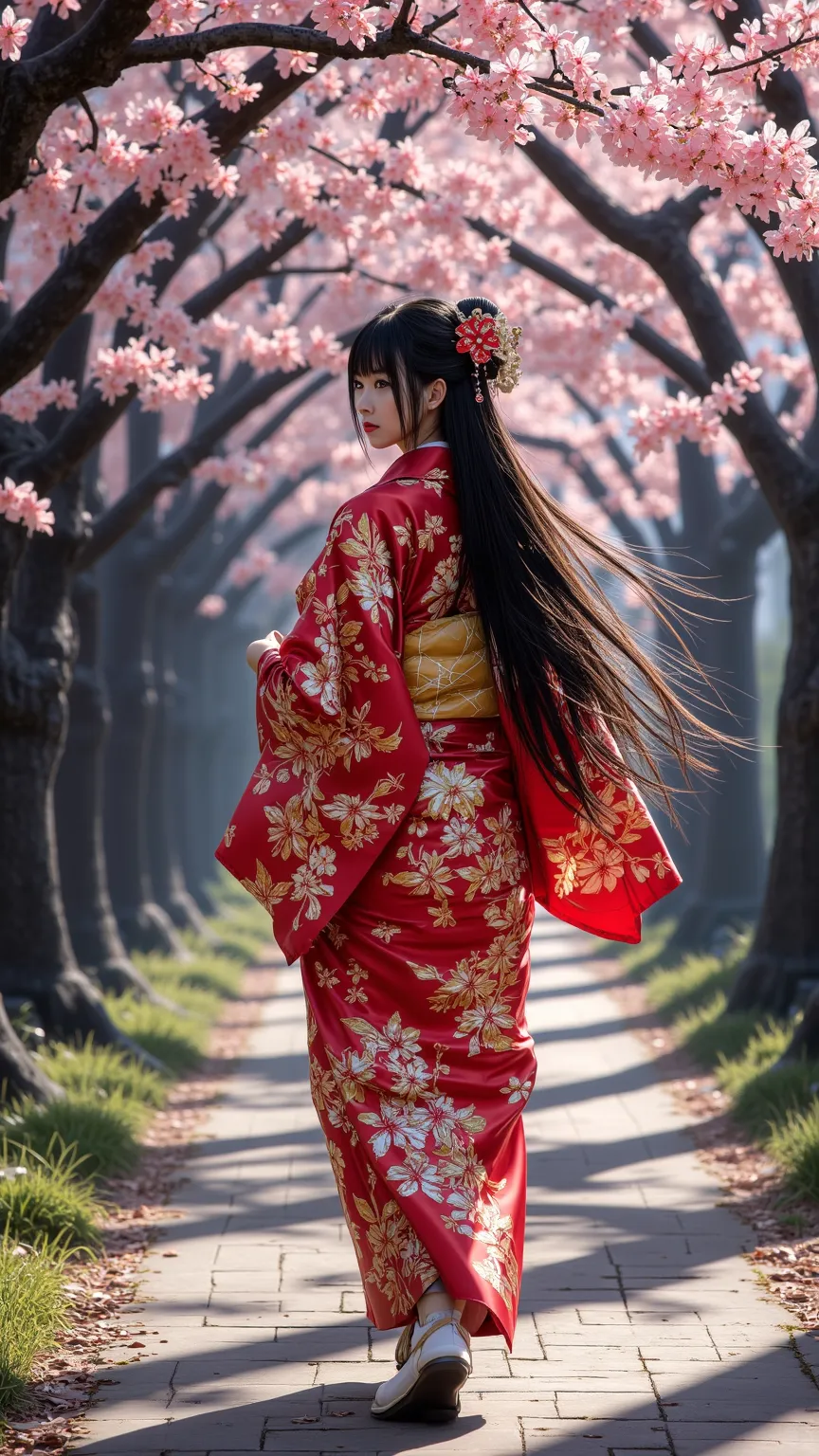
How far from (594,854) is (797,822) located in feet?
12.6

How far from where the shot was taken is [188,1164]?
6000 millimetres

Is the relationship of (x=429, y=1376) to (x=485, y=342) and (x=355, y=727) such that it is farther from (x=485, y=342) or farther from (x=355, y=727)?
(x=485, y=342)

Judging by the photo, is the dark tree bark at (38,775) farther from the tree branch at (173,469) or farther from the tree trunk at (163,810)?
the tree trunk at (163,810)

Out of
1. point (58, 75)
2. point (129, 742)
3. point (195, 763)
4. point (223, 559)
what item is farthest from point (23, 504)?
point (195, 763)

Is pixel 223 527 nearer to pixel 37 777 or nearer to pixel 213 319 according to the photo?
pixel 213 319

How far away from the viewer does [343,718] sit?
11.2ft

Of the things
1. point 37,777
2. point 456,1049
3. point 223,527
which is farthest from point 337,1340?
point 223,527

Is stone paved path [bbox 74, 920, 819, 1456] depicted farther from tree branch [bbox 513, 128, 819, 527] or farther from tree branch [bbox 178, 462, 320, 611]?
tree branch [bbox 178, 462, 320, 611]

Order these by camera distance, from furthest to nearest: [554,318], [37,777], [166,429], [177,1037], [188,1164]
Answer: [166,429] < [554,318] < [177,1037] < [37,777] < [188,1164]

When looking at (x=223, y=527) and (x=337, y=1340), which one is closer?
(x=337, y=1340)

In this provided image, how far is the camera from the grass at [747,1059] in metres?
5.24

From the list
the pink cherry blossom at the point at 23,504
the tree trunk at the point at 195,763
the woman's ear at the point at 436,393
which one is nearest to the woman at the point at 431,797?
the woman's ear at the point at 436,393

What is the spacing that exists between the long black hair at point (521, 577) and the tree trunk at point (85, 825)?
19.3ft

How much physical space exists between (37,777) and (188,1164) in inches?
66.6
